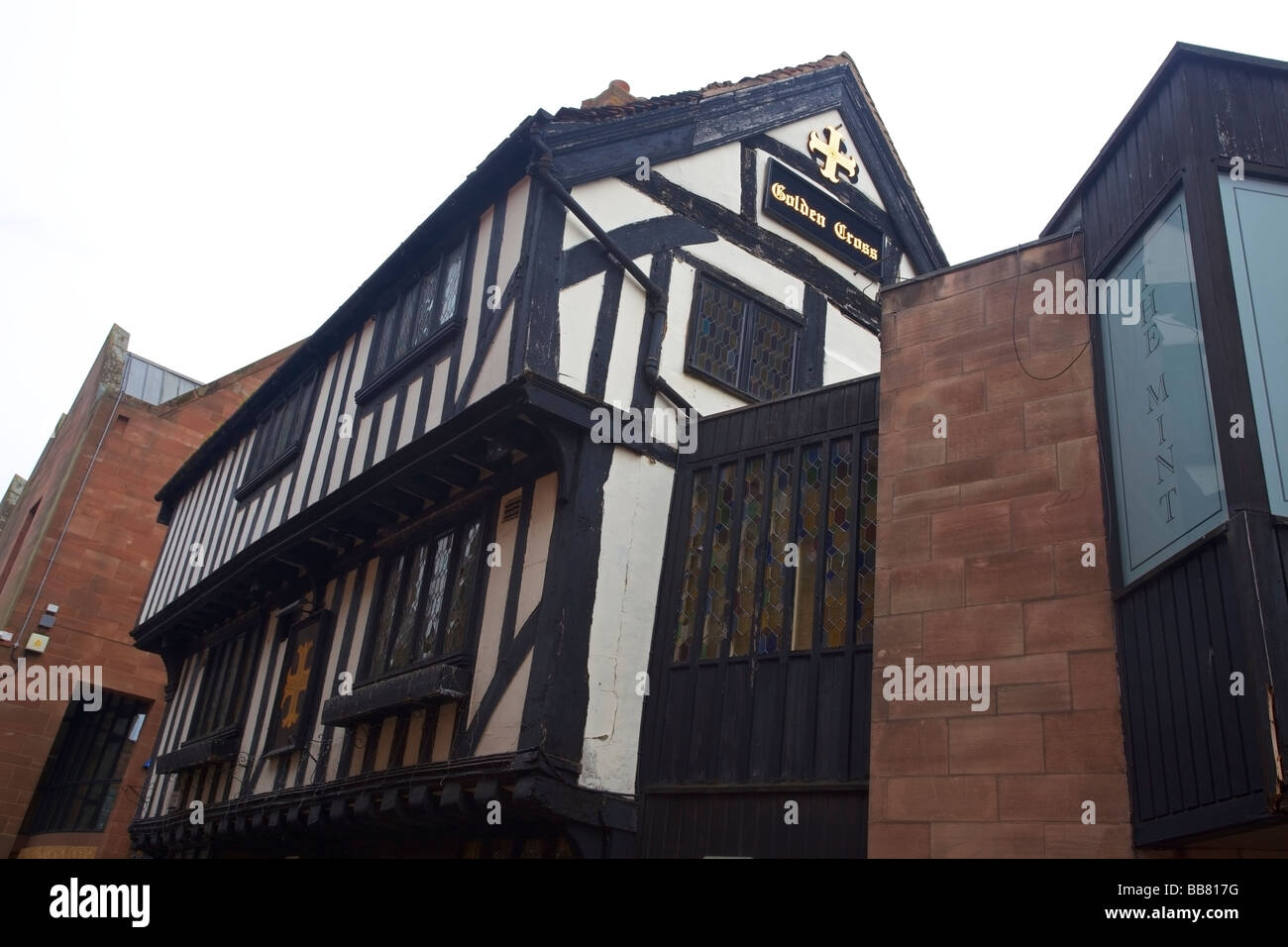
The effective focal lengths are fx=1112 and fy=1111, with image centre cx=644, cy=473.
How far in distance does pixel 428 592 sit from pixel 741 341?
377 cm

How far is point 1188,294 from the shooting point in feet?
18.8

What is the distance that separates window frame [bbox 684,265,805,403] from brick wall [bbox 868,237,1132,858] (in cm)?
265

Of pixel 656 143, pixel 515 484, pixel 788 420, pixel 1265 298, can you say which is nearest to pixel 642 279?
pixel 656 143

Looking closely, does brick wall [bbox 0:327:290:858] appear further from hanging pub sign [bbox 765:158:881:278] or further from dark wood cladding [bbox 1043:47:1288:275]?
dark wood cladding [bbox 1043:47:1288:275]

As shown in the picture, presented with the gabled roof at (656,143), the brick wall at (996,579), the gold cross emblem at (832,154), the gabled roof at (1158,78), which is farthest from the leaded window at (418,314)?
the gabled roof at (1158,78)

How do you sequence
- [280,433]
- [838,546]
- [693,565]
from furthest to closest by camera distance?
[280,433] < [693,565] < [838,546]

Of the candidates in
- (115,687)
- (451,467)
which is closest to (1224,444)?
(451,467)

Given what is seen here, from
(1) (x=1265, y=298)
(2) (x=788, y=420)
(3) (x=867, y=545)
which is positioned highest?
(2) (x=788, y=420)

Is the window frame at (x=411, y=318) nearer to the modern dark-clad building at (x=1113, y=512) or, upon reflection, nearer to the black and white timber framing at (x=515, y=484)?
the black and white timber framing at (x=515, y=484)

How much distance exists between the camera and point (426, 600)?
10219 millimetres

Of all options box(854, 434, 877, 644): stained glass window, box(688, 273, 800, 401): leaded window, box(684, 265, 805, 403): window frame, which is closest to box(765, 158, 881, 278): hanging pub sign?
box(684, 265, 805, 403): window frame

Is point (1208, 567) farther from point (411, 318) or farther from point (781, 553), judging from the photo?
point (411, 318)

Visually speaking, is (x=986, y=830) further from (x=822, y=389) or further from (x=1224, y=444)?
(x=822, y=389)
